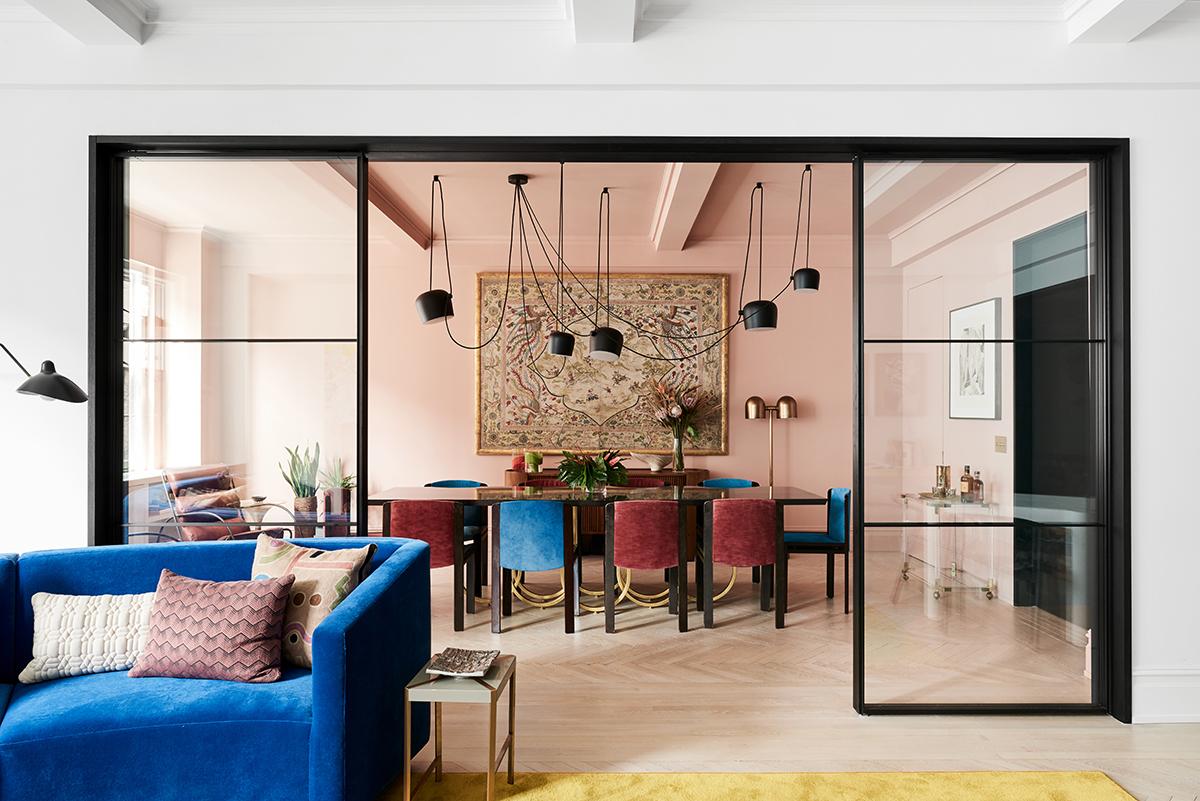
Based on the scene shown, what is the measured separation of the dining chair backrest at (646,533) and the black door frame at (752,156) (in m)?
1.52

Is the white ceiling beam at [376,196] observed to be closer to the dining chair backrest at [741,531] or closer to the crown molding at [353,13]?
the crown molding at [353,13]

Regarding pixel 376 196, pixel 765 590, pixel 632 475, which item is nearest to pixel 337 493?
pixel 765 590

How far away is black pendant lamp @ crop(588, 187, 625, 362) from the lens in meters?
5.64

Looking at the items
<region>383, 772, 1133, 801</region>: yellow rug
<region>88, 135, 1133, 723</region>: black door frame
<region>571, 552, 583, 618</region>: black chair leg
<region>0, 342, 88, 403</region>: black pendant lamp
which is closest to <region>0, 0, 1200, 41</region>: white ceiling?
<region>88, 135, 1133, 723</region>: black door frame

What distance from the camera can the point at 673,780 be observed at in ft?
8.86

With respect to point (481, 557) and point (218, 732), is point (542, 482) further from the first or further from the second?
point (218, 732)

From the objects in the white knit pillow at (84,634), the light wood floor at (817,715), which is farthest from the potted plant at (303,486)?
the light wood floor at (817,715)

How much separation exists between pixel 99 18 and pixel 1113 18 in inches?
157

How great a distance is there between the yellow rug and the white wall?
83 cm

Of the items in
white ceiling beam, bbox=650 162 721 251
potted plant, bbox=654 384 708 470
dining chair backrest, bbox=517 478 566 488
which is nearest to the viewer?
white ceiling beam, bbox=650 162 721 251

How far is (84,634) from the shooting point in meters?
2.64

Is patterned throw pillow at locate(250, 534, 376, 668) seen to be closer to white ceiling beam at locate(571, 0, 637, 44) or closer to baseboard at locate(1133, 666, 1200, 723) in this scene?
white ceiling beam at locate(571, 0, 637, 44)

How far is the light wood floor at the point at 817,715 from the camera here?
2.86 meters

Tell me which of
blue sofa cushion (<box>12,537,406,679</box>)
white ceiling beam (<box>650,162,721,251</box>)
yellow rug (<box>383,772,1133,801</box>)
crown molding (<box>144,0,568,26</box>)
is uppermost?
crown molding (<box>144,0,568,26</box>)
